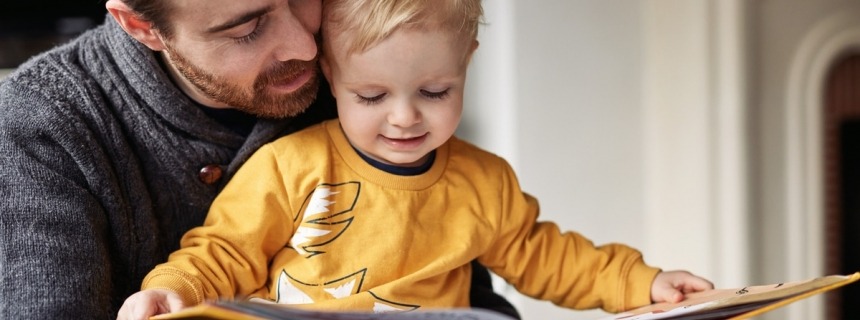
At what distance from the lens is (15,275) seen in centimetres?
97

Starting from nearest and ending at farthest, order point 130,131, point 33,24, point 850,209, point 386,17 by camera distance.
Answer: point 386,17 < point 130,131 < point 33,24 < point 850,209

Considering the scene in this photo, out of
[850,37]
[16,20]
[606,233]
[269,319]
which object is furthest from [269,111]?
[850,37]

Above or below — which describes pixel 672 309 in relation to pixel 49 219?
below

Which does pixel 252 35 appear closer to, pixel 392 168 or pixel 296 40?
pixel 296 40

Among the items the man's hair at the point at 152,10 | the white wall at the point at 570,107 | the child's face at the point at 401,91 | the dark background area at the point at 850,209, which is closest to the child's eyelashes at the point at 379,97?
the child's face at the point at 401,91

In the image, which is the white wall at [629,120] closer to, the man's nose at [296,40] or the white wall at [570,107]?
the white wall at [570,107]

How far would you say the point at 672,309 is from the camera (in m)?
0.95

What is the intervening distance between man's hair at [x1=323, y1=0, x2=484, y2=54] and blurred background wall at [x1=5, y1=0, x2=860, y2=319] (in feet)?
3.76

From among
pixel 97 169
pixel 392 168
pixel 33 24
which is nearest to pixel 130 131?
pixel 97 169

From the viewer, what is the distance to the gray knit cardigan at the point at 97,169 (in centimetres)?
98

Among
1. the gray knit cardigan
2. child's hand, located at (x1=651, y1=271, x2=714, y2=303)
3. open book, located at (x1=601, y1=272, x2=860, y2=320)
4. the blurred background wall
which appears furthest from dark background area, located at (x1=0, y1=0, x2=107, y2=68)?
open book, located at (x1=601, y1=272, x2=860, y2=320)

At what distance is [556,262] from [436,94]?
255mm

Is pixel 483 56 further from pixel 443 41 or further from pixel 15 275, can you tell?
pixel 15 275

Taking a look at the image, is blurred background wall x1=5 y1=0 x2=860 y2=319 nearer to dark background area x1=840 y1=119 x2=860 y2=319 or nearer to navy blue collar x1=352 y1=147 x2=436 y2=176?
dark background area x1=840 y1=119 x2=860 y2=319
